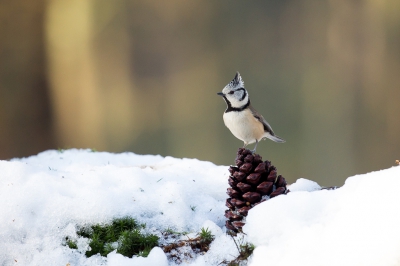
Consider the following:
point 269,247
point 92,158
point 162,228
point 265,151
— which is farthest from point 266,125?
point 265,151

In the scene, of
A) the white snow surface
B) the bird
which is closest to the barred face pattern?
the bird

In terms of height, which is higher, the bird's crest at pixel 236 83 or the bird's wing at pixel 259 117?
the bird's crest at pixel 236 83

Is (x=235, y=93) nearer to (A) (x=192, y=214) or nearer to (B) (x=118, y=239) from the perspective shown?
(A) (x=192, y=214)

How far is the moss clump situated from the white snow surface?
0.03 metres

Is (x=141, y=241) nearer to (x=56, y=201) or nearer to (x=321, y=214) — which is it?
(x=56, y=201)

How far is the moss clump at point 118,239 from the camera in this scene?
1.51 m

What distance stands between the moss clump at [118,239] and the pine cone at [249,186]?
12.1 inches

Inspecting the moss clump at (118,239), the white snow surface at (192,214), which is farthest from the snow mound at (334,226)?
the moss clump at (118,239)

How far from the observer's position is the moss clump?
1.51m

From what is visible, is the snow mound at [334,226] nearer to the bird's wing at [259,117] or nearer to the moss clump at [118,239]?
the moss clump at [118,239]

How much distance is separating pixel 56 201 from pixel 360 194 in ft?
3.58

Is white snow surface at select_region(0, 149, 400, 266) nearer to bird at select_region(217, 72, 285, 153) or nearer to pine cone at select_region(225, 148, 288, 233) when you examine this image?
pine cone at select_region(225, 148, 288, 233)

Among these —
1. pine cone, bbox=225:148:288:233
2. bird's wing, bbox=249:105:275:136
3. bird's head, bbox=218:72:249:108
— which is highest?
bird's head, bbox=218:72:249:108

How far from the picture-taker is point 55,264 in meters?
1.45
